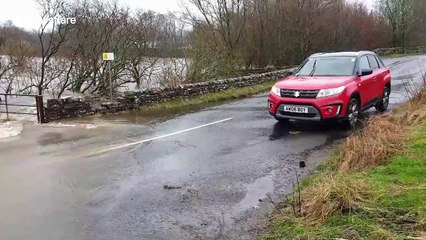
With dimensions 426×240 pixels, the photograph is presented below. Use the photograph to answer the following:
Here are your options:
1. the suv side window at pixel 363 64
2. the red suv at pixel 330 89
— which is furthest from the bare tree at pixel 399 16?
the red suv at pixel 330 89

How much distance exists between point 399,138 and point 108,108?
8.69m

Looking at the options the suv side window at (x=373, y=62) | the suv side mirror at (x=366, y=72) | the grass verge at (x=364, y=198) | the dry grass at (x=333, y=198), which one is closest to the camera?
the grass verge at (x=364, y=198)

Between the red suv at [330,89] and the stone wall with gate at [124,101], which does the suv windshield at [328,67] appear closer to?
the red suv at [330,89]

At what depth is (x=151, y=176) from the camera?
6.52 m

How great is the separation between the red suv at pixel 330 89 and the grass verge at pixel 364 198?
258 cm

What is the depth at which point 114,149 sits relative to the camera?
8250 millimetres

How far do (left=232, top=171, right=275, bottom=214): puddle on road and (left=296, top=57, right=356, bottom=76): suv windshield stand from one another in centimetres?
445

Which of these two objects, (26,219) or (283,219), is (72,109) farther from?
(283,219)

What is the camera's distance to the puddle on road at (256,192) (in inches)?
207

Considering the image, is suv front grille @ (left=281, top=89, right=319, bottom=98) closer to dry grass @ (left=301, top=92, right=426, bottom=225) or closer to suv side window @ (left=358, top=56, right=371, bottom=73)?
dry grass @ (left=301, top=92, right=426, bottom=225)

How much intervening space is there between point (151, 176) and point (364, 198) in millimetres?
3248

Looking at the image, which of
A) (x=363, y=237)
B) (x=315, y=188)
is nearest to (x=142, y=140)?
(x=315, y=188)

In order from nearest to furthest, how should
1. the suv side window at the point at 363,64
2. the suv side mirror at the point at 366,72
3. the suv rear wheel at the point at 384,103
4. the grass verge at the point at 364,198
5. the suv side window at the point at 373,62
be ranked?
1. the grass verge at the point at 364,198
2. the suv side mirror at the point at 366,72
3. the suv side window at the point at 363,64
4. the suv side window at the point at 373,62
5. the suv rear wheel at the point at 384,103

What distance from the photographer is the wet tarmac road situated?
4758 millimetres
